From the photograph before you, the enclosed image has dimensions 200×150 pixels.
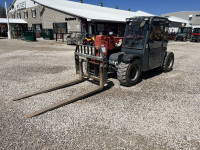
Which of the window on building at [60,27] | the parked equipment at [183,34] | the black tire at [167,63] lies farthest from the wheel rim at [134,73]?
the parked equipment at [183,34]

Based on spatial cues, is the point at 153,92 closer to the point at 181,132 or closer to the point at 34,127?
the point at 181,132

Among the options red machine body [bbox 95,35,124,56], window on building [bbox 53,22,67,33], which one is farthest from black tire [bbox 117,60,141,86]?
window on building [bbox 53,22,67,33]

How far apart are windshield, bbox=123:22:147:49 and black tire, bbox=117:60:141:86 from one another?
2.19 ft

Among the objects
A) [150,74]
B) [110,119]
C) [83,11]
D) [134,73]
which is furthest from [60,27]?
[110,119]

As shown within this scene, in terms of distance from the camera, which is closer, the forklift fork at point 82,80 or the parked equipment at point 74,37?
the forklift fork at point 82,80

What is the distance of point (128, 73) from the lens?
5.30m

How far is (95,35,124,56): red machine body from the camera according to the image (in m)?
5.60

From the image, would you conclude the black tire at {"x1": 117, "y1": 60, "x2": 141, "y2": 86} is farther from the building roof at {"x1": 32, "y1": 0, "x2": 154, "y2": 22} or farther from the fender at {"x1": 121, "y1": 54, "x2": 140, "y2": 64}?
the building roof at {"x1": 32, "y1": 0, "x2": 154, "y2": 22}

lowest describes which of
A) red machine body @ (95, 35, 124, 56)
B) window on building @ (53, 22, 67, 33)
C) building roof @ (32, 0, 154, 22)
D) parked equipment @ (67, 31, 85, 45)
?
red machine body @ (95, 35, 124, 56)

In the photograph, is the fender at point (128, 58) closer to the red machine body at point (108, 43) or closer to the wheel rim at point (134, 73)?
the wheel rim at point (134, 73)

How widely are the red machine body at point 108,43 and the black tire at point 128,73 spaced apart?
0.84 metres

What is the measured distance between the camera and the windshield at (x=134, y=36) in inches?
223

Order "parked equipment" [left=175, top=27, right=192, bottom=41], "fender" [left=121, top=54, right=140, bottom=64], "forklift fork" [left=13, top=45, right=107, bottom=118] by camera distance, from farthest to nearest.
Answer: "parked equipment" [left=175, top=27, right=192, bottom=41] → "fender" [left=121, top=54, right=140, bottom=64] → "forklift fork" [left=13, top=45, right=107, bottom=118]

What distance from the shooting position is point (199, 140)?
9.99ft
